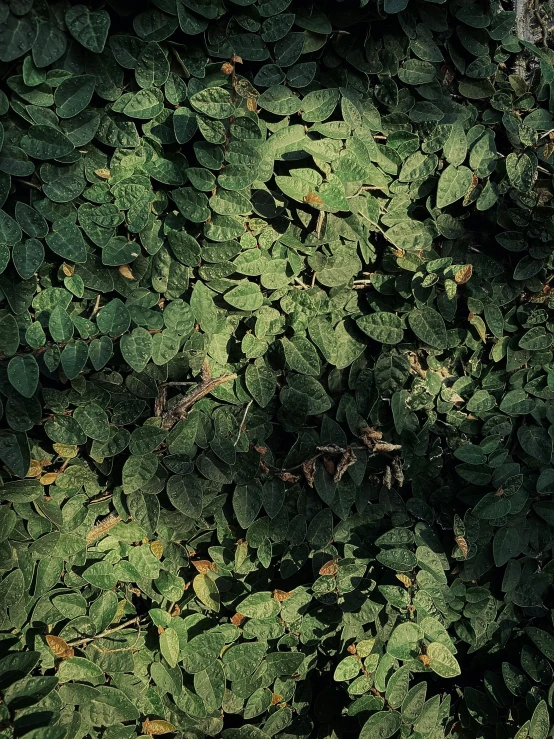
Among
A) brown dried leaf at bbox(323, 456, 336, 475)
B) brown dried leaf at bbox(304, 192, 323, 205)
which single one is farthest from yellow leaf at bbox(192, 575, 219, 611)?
brown dried leaf at bbox(304, 192, 323, 205)

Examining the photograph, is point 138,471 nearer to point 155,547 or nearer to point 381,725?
point 155,547

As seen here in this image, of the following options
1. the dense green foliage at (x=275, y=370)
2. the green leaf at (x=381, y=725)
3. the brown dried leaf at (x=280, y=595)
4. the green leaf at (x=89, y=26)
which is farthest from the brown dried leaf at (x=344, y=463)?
the green leaf at (x=89, y=26)

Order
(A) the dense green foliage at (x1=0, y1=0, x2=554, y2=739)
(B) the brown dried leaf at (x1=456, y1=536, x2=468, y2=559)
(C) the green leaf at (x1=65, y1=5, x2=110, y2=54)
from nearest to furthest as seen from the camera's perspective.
Result: (C) the green leaf at (x1=65, y1=5, x2=110, y2=54) < (A) the dense green foliage at (x1=0, y1=0, x2=554, y2=739) < (B) the brown dried leaf at (x1=456, y1=536, x2=468, y2=559)

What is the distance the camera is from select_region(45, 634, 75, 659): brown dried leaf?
170 centimetres

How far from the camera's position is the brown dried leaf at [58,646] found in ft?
5.57

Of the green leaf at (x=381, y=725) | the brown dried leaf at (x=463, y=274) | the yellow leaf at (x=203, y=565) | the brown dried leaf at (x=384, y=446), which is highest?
the brown dried leaf at (x=463, y=274)

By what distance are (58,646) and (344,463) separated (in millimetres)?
871

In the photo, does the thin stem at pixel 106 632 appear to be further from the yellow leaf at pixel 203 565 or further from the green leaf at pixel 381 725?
the green leaf at pixel 381 725

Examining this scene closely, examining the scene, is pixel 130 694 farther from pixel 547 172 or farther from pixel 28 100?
pixel 547 172

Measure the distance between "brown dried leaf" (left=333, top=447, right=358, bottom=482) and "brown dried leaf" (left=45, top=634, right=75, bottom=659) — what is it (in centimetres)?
81

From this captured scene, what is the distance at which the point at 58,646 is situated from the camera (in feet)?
5.59

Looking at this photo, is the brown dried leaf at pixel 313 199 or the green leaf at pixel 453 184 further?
the green leaf at pixel 453 184

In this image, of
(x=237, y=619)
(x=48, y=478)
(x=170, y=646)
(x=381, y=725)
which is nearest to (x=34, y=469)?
(x=48, y=478)

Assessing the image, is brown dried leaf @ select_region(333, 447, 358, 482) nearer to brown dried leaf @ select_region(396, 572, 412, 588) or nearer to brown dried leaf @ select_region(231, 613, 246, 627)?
brown dried leaf @ select_region(396, 572, 412, 588)
